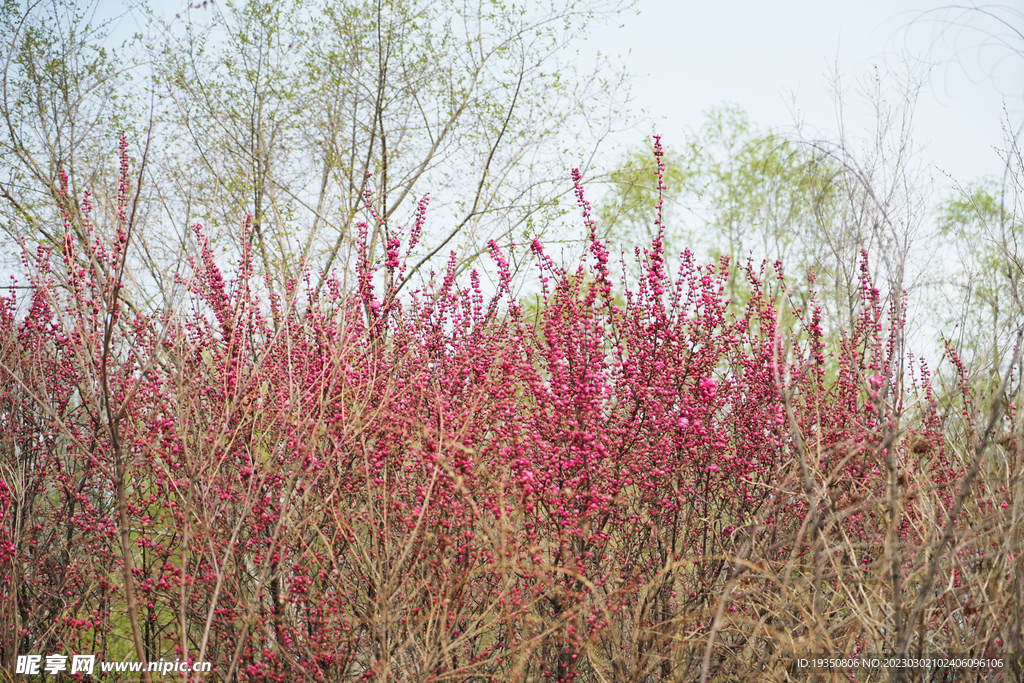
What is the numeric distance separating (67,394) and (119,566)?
147cm

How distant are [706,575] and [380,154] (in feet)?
25.0

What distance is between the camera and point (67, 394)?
461 cm

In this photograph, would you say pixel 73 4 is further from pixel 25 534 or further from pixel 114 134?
pixel 25 534

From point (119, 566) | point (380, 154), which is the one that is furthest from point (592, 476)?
point (380, 154)

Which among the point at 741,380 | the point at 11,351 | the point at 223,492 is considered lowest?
the point at 223,492

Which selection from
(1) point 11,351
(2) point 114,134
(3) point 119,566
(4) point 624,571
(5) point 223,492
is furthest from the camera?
(2) point 114,134

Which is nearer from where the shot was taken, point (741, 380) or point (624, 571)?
point (624, 571)

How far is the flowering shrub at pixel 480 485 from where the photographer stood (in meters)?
3.01

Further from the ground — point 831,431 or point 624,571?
point 831,431

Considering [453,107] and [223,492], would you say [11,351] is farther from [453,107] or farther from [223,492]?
[453,107]

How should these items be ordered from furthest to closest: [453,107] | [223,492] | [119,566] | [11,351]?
[453,107]
[11,351]
[119,566]
[223,492]

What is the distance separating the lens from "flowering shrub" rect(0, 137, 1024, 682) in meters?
3.01

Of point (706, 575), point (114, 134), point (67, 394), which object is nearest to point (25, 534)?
point (67, 394)

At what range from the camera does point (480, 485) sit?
3.52 m
